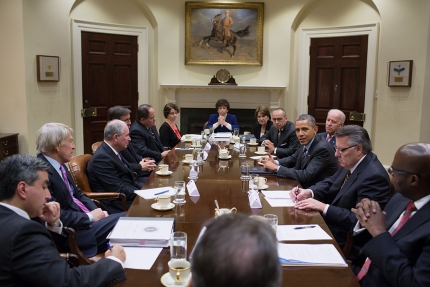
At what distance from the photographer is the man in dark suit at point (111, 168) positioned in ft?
11.8

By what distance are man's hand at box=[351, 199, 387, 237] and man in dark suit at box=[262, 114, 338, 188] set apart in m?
1.53

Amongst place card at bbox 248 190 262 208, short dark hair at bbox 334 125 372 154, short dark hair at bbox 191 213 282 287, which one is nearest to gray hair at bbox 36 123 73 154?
place card at bbox 248 190 262 208

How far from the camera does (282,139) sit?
18.2 feet

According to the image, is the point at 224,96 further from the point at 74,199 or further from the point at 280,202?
the point at 280,202

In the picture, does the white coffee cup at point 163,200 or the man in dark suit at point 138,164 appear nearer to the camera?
the white coffee cup at point 163,200

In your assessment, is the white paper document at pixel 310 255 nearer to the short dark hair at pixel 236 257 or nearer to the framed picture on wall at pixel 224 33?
the short dark hair at pixel 236 257

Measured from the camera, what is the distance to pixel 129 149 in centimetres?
468

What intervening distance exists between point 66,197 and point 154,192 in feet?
1.98

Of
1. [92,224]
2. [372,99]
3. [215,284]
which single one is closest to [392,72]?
[372,99]

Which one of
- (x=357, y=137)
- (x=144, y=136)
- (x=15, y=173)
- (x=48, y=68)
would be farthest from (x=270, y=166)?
(x=48, y=68)

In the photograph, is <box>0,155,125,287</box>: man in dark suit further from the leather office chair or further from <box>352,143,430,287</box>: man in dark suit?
the leather office chair

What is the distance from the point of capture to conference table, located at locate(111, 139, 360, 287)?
1681 millimetres

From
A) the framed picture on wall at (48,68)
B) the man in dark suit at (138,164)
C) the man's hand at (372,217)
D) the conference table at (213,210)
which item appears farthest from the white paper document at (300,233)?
the framed picture on wall at (48,68)

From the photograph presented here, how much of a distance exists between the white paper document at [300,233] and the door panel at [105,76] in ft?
19.8
